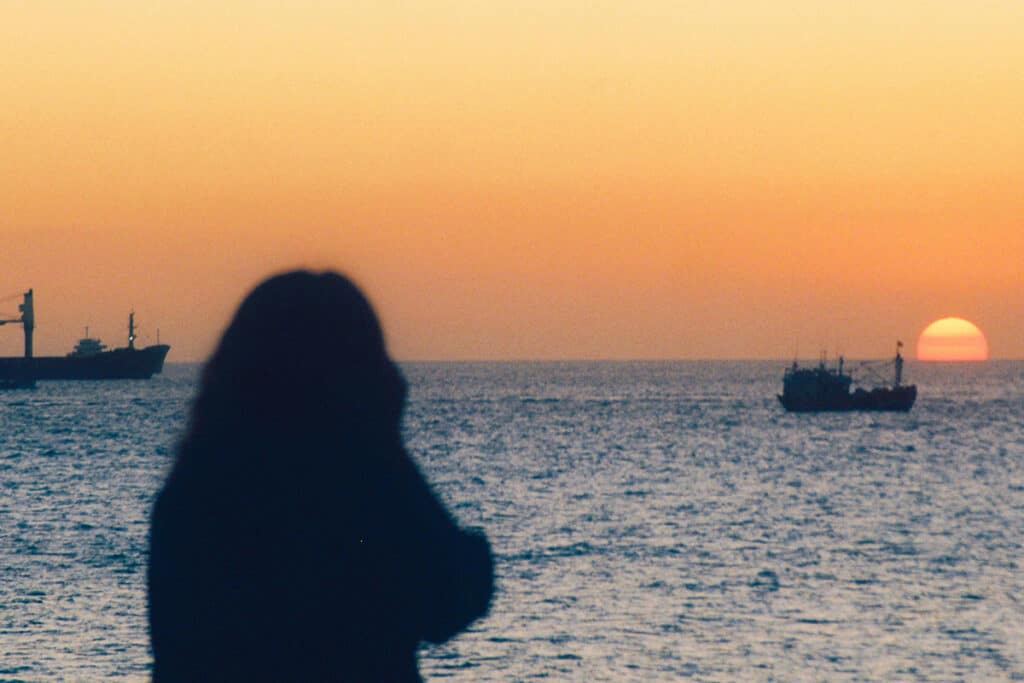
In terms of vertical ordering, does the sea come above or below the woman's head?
below

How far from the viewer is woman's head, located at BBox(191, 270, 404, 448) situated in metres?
4.16

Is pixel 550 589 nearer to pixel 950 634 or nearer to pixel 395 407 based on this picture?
pixel 950 634

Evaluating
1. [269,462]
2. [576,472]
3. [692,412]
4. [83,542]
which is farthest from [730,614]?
[692,412]

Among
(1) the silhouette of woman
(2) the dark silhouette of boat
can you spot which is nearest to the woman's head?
(1) the silhouette of woman

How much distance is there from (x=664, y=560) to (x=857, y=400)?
103 metres

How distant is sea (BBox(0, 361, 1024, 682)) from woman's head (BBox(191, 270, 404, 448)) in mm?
213

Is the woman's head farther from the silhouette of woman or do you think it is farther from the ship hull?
the ship hull

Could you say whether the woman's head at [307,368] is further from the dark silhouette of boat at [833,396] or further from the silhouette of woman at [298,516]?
the dark silhouette of boat at [833,396]

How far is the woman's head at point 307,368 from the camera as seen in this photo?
4.16 m

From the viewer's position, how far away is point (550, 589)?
36.5 meters

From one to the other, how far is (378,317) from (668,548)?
4214 cm

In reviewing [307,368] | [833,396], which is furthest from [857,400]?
[307,368]

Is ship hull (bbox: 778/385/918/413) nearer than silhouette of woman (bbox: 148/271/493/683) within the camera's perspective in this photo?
No

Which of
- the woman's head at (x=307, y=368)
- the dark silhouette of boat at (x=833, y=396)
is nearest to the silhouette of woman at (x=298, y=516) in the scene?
the woman's head at (x=307, y=368)
